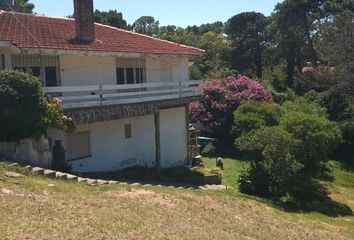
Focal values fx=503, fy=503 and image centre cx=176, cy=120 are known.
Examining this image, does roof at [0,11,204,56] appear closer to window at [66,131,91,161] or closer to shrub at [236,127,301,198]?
window at [66,131,91,161]

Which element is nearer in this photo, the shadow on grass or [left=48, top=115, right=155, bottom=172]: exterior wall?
the shadow on grass

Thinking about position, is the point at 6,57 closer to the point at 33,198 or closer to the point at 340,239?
the point at 33,198

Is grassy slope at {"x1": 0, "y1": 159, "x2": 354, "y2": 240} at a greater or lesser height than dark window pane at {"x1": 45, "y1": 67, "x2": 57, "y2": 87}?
lesser

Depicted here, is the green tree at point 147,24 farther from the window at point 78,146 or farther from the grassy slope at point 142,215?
the grassy slope at point 142,215

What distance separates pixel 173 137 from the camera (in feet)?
87.9

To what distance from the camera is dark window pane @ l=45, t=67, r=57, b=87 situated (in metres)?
20.5

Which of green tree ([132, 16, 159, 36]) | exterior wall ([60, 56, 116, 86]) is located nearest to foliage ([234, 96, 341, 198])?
exterior wall ([60, 56, 116, 86])

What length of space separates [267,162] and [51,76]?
31.6 ft

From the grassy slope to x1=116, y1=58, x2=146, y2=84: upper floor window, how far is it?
8.14 m

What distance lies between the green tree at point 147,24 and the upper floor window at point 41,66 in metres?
71.3

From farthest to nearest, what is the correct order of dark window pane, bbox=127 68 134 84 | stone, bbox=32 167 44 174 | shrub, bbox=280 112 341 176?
dark window pane, bbox=127 68 134 84 < shrub, bbox=280 112 341 176 < stone, bbox=32 167 44 174

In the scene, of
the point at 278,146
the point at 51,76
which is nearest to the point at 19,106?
the point at 51,76

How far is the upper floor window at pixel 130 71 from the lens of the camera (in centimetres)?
2436

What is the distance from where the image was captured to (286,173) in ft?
68.9
